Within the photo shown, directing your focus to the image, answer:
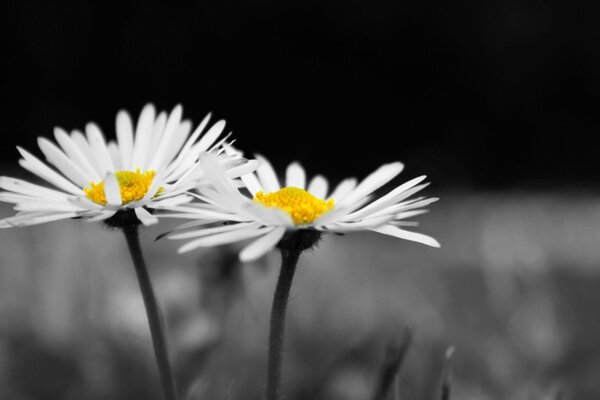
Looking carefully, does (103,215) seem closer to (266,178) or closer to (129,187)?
(129,187)

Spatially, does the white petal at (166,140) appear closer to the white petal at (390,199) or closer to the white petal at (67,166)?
the white petal at (67,166)

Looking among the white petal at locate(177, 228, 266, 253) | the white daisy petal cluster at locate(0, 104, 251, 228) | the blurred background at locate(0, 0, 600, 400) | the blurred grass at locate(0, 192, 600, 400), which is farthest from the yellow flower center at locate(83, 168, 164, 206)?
the blurred background at locate(0, 0, 600, 400)

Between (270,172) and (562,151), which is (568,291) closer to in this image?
(270,172)

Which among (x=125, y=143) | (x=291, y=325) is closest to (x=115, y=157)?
(x=125, y=143)

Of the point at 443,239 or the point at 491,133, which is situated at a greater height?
the point at 491,133

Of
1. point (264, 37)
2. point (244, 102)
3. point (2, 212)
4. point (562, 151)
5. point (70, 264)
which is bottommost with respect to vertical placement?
point (70, 264)

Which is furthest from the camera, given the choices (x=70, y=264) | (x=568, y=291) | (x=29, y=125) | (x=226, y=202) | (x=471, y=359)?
(x=29, y=125)

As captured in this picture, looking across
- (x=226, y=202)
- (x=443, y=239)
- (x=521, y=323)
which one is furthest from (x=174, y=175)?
(x=443, y=239)
